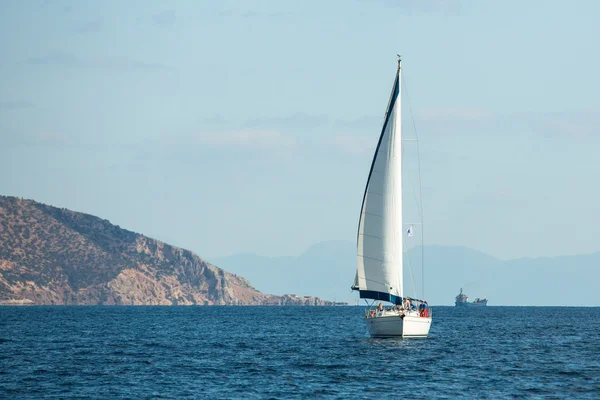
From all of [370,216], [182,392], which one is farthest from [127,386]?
[370,216]

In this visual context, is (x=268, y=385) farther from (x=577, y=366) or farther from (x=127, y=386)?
(x=577, y=366)

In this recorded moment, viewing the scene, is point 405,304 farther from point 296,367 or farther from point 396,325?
point 296,367

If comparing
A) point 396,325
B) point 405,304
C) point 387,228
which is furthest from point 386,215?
point 396,325

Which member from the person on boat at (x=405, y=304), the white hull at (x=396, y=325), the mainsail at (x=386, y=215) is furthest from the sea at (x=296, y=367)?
the mainsail at (x=386, y=215)

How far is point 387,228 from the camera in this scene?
265 feet

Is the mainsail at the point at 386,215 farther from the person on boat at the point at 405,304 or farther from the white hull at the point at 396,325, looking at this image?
the white hull at the point at 396,325

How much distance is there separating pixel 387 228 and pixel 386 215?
1.19 m

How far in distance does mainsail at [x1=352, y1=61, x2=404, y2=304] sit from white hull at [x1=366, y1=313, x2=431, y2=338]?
7.17 feet

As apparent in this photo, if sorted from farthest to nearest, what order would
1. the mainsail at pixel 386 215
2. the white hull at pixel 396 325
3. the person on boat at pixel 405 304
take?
the person on boat at pixel 405 304, the mainsail at pixel 386 215, the white hull at pixel 396 325

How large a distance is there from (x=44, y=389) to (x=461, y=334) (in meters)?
64.5

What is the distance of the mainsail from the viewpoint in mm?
80312

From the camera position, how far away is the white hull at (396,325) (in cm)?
7925

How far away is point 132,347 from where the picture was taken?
83.6 m

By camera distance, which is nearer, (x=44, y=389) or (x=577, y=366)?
(x=44, y=389)
